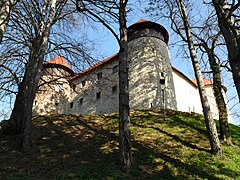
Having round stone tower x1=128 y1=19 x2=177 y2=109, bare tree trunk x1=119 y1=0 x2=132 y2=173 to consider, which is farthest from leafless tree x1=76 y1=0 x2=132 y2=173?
round stone tower x1=128 y1=19 x2=177 y2=109

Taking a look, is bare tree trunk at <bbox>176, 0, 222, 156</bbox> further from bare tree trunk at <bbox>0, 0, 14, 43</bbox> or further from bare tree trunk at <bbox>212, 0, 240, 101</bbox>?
bare tree trunk at <bbox>0, 0, 14, 43</bbox>

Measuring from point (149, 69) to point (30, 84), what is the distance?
13090 mm

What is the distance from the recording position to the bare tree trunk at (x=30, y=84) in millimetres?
7680

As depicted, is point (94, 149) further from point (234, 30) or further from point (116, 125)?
point (234, 30)

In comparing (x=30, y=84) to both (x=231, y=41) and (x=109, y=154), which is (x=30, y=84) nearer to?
(x=109, y=154)

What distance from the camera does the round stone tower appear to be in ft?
61.1

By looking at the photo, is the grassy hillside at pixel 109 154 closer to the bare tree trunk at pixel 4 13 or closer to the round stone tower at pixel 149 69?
the bare tree trunk at pixel 4 13

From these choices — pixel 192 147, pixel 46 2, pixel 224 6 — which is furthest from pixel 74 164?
pixel 46 2

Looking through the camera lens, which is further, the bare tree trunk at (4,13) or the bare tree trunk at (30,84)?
the bare tree trunk at (30,84)

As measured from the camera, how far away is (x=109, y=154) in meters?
7.63

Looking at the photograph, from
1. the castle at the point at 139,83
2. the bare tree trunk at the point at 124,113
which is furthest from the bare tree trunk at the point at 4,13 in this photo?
the castle at the point at 139,83

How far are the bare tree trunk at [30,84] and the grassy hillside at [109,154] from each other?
2.16 ft

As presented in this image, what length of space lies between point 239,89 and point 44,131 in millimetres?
8427

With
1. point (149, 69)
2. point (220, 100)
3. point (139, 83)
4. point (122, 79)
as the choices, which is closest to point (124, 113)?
point (122, 79)
